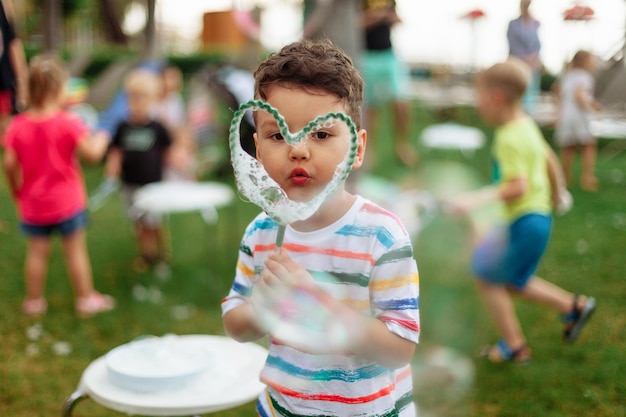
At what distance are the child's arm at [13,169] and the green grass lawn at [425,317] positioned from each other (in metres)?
0.73

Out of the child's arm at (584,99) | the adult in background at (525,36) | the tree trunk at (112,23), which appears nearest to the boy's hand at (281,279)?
the adult in background at (525,36)

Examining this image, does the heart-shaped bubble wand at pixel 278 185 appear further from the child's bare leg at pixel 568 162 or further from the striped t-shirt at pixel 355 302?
the child's bare leg at pixel 568 162

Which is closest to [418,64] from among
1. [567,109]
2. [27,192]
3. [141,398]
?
[567,109]

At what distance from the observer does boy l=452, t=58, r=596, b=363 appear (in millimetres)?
2990

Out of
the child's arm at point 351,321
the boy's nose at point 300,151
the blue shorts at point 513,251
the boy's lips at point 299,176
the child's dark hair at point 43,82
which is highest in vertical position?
the boy's nose at point 300,151

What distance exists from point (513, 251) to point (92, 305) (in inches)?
95.3

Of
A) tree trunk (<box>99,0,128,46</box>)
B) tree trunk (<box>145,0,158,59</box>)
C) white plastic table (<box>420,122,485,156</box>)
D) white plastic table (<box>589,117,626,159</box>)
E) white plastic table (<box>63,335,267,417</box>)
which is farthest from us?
tree trunk (<box>99,0,128,46</box>)

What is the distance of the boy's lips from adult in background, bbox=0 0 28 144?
4.43 m

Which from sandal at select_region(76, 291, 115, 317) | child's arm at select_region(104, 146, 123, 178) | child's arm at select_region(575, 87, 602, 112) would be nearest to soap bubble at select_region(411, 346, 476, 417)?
sandal at select_region(76, 291, 115, 317)

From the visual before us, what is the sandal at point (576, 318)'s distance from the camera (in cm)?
337

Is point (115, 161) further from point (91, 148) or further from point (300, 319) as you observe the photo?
point (300, 319)

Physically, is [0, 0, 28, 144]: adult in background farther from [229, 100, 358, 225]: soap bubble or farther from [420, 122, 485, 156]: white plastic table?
[420, 122, 485, 156]: white plastic table

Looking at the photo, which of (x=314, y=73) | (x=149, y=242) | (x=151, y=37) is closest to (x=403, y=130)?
(x=151, y=37)

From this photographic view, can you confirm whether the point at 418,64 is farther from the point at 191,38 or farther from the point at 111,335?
the point at 111,335
